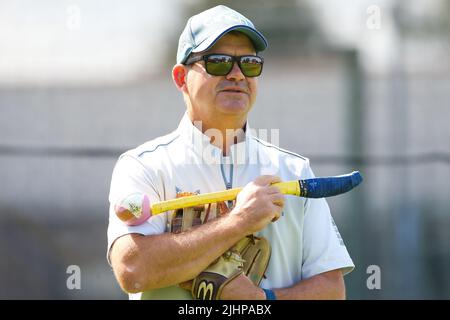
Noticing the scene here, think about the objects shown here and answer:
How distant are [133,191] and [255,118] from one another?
269 centimetres

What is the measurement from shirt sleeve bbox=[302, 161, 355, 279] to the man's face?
337 mm

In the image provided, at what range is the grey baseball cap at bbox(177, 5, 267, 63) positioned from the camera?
85.7 inches

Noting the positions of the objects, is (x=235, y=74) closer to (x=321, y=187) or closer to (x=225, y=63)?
(x=225, y=63)

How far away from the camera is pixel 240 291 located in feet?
6.73

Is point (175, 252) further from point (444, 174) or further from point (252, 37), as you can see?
point (444, 174)

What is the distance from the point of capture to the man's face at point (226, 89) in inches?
87.0

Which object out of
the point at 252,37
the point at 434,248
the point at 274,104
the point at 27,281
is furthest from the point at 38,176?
the point at 252,37

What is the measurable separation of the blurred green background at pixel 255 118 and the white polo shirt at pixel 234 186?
7.77 ft
